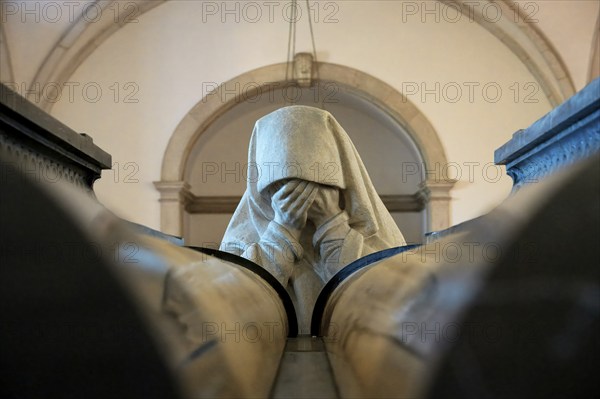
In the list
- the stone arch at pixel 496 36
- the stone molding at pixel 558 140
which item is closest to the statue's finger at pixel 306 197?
the stone molding at pixel 558 140

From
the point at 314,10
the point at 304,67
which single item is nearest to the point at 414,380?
the point at 304,67

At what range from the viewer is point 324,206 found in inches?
97.6

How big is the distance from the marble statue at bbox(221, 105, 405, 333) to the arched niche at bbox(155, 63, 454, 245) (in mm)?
6299

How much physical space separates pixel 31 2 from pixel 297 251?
7.52m

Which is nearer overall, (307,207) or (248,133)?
(307,207)

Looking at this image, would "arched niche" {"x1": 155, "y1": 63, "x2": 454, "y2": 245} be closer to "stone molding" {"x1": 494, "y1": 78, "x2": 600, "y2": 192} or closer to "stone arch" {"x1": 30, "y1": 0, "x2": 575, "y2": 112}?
"stone arch" {"x1": 30, "y1": 0, "x2": 575, "y2": 112}

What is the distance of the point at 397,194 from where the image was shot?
9.82 m

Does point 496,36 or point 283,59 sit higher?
point 496,36

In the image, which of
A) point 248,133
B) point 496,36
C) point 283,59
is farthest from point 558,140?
point 248,133

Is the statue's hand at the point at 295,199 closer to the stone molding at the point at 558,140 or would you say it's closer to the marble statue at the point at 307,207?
the marble statue at the point at 307,207

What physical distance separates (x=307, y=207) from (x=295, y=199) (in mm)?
53

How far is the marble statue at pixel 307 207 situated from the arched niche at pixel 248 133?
20.7ft

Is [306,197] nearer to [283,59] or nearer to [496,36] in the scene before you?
[283,59]

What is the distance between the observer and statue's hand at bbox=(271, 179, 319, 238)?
2398 millimetres
